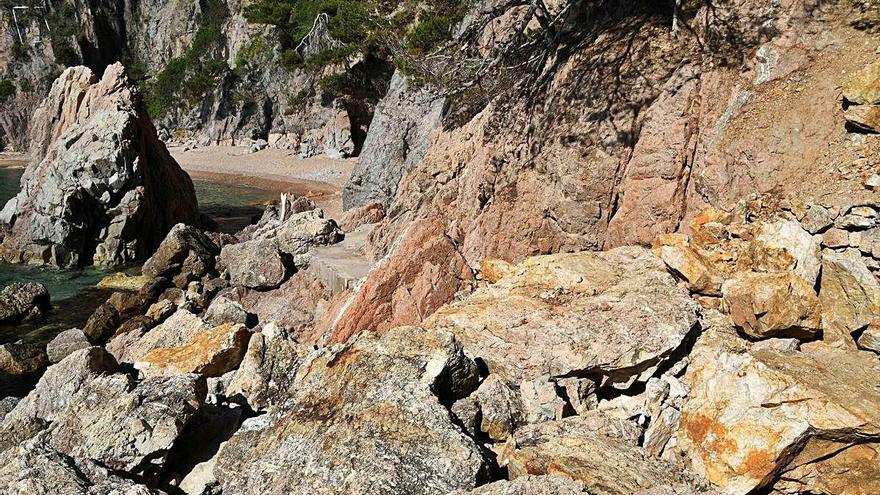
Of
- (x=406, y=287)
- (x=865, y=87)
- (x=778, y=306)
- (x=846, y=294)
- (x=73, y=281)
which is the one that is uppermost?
(x=865, y=87)

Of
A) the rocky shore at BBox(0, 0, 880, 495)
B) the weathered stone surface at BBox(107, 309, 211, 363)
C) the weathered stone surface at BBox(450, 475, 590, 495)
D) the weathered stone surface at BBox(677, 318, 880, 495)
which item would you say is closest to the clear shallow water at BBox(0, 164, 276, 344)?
the rocky shore at BBox(0, 0, 880, 495)

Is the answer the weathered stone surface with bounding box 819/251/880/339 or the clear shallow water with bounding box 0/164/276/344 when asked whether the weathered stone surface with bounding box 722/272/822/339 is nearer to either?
the weathered stone surface with bounding box 819/251/880/339

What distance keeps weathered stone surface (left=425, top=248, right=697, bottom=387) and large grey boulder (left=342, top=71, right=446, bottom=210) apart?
14699 mm

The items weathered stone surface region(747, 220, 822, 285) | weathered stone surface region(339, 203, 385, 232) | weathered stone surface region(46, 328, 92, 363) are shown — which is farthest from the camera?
weathered stone surface region(339, 203, 385, 232)

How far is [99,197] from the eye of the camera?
24078mm

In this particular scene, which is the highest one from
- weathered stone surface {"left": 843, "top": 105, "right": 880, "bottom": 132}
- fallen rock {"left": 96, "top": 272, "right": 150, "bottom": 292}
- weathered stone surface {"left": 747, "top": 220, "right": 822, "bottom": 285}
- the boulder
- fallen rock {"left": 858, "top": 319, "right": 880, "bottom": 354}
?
weathered stone surface {"left": 843, "top": 105, "right": 880, "bottom": 132}

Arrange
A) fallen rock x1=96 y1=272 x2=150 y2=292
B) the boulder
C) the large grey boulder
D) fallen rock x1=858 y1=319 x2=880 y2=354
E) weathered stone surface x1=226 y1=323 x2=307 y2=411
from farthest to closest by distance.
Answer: the large grey boulder
fallen rock x1=96 y1=272 x2=150 y2=292
the boulder
weathered stone surface x1=226 y1=323 x2=307 y2=411
fallen rock x1=858 y1=319 x2=880 y2=354

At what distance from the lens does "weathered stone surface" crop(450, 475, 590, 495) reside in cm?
439

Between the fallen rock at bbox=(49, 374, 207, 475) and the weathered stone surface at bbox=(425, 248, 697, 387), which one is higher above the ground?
the weathered stone surface at bbox=(425, 248, 697, 387)

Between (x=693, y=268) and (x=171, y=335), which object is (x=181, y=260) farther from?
(x=693, y=268)

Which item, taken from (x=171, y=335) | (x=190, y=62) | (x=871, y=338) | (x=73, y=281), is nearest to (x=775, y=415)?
(x=871, y=338)

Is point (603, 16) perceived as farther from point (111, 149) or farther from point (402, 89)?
point (111, 149)

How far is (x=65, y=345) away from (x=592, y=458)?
1308 cm

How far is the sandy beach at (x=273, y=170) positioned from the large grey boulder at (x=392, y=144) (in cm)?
692
